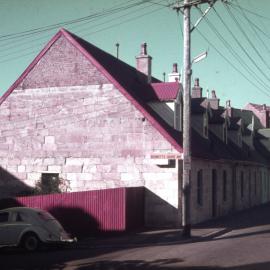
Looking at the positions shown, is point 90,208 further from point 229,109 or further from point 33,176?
point 229,109

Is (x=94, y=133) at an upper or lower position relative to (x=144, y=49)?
lower

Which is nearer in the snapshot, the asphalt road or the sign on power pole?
the asphalt road

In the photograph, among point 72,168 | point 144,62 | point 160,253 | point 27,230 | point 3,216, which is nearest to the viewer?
point 160,253

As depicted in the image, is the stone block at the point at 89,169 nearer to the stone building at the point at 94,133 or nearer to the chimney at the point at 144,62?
the stone building at the point at 94,133

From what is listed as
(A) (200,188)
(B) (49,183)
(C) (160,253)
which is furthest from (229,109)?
(C) (160,253)

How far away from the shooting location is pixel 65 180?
74.6ft

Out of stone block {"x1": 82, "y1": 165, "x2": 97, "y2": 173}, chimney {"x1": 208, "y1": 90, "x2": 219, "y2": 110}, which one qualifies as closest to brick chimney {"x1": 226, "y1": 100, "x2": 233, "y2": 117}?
chimney {"x1": 208, "y1": 90, "x2": 219, "y2": 110}

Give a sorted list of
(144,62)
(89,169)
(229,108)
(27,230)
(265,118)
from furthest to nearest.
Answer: (265,118)
(229,108)
(144,62)
(89,169)
(27,230)

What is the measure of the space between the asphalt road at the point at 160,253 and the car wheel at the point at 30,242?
0.88 feet

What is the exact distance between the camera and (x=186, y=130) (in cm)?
1792

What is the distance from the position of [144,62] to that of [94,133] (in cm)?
681

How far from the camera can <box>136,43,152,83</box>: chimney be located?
27203 millimetres

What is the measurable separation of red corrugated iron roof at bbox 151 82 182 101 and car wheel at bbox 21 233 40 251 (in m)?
10.5

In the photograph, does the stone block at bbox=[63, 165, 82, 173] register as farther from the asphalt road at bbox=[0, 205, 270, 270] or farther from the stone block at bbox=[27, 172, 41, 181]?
the asphalt road at bbox=[0, 205, 270, 270]
